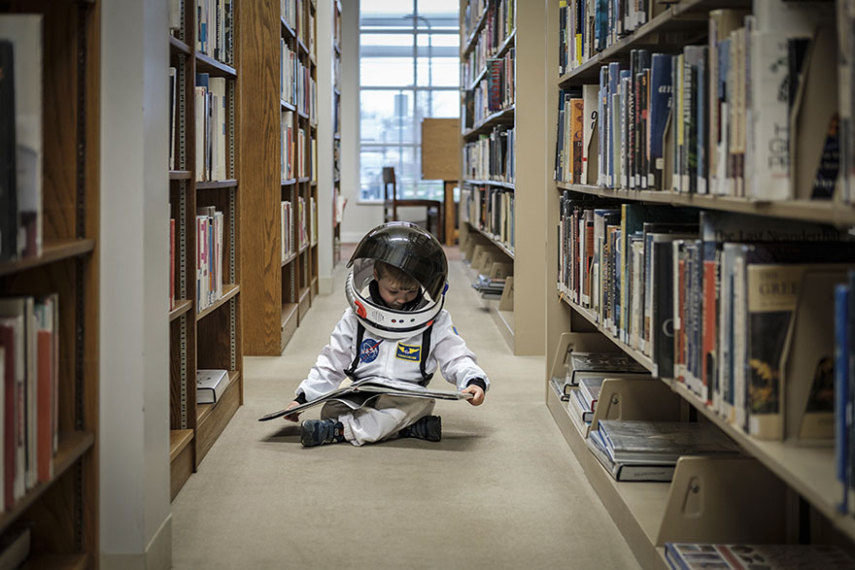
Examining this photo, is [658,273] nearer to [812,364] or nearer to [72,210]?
[812,364]

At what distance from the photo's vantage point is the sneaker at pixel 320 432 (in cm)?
295

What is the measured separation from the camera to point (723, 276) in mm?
1654

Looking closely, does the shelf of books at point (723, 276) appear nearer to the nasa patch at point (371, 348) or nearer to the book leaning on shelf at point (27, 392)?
the nasa patch at point (371, 348)

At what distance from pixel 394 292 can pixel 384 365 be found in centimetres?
23

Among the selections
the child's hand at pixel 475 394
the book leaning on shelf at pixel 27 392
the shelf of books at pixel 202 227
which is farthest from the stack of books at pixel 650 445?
the book leaning on shelf at pixel 27 392

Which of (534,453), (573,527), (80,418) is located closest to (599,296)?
(534,453)

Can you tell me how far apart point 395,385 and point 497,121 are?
369cm

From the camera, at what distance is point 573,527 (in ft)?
7.50

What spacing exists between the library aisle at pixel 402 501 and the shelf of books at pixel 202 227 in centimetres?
13

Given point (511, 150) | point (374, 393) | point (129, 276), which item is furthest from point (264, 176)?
point (129, 276)

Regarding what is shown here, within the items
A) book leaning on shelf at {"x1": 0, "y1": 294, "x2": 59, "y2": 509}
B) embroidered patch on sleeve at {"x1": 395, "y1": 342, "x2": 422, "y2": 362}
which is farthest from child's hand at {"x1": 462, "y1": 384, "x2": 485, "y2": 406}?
book leaning on shelf at {"x1": 0, "y1": 294, "x2": 59, "y2": 509}

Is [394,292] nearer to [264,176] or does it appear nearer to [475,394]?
[475,394]

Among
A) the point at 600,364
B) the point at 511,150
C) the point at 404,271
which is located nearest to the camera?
the point at 404,271

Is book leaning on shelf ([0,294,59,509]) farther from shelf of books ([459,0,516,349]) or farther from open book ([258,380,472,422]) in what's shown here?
shelf of books ([459,0,516,349])
